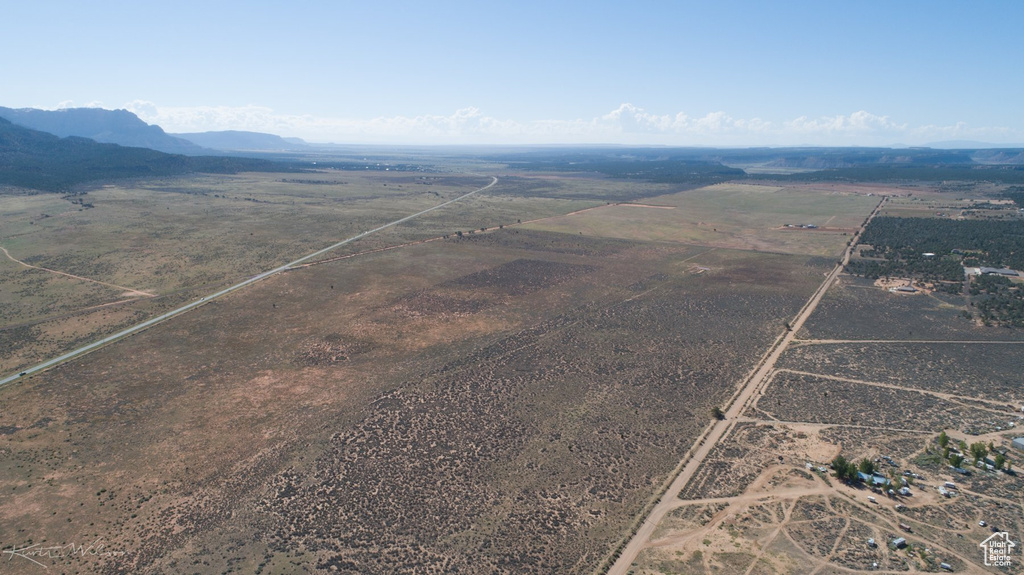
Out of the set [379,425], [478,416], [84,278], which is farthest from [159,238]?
[478,416]

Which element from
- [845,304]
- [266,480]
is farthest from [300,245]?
[845,304]

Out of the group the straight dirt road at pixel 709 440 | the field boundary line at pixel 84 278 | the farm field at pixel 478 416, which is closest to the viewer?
the straight dirt road at pixel 709 440

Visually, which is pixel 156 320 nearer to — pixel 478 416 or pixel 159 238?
pixel 478 416

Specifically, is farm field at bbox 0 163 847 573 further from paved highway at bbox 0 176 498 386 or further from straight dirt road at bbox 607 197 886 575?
paved highway at bbox 0 176 498 386

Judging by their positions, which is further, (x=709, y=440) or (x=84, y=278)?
(x=84, y=278)

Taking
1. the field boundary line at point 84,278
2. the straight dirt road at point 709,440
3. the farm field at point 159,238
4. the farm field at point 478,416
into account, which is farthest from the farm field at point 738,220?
the field boundary line at point 84,278

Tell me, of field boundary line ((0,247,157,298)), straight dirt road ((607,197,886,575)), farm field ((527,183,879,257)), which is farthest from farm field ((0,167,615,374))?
straight dirt road ((607,197,886,575))

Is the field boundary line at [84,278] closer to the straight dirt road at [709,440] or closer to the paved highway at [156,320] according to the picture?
the paved highway at [156,320]

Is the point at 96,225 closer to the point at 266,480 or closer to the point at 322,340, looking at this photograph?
the point at 322,340
